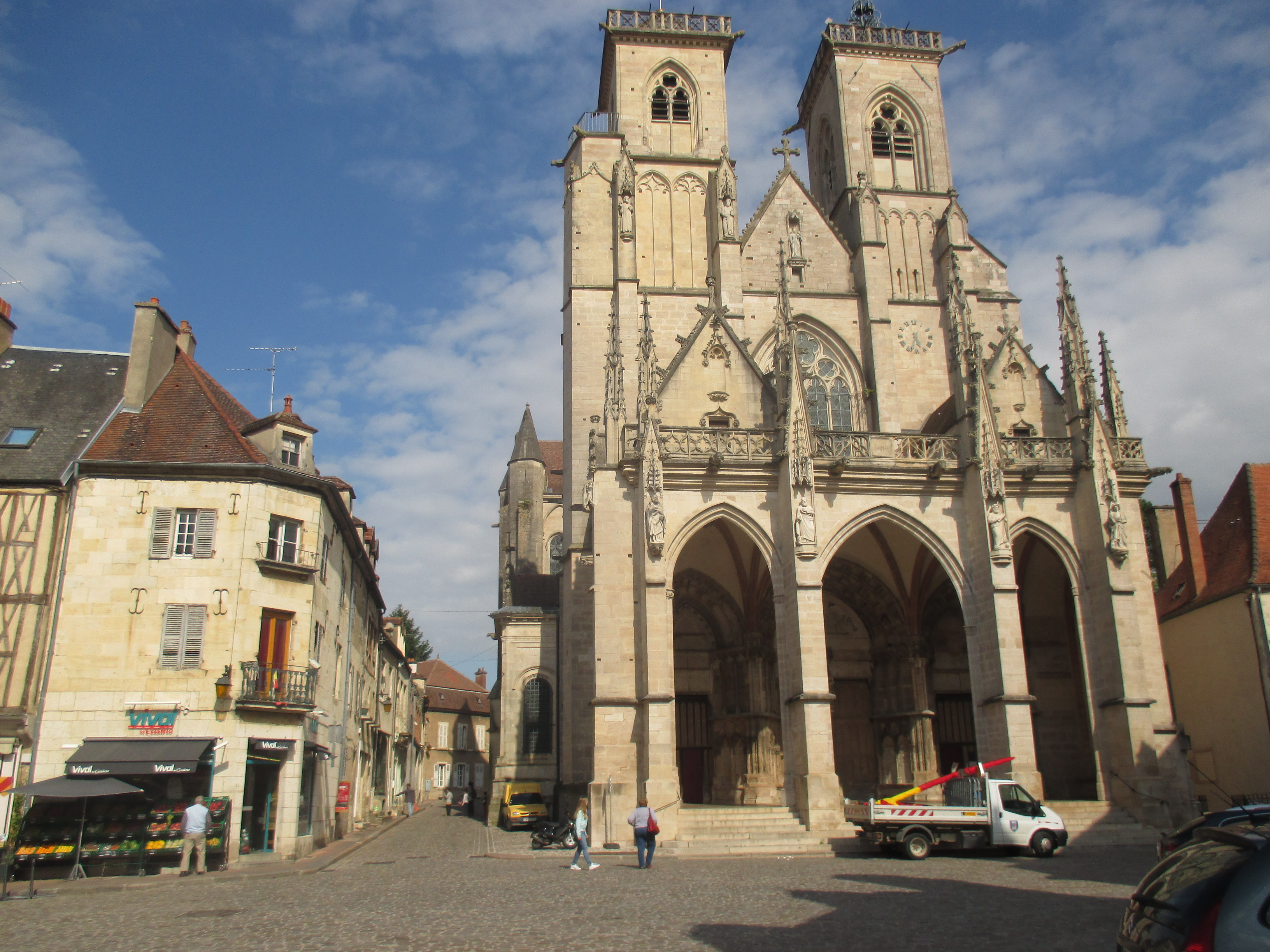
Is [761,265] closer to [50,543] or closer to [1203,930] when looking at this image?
[50,543]

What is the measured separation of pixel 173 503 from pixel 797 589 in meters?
11.5

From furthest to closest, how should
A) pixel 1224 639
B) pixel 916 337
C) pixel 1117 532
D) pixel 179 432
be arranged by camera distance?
1. pixel 916 337
2. pixel 1224 639
3. pixel 1117 532
4. pixel 179 432

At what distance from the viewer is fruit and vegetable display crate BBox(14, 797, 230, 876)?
15.0 metres

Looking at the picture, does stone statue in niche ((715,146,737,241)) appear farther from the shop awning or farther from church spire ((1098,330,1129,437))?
the shop awning

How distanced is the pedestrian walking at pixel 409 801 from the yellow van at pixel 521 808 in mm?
11309

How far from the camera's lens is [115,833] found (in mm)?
15414

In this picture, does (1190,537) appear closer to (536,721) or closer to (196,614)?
(536,721)

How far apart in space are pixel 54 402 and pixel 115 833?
8.66 meters

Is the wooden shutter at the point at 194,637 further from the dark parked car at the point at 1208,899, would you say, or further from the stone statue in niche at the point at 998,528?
the dark parked car at the point at 1208,899

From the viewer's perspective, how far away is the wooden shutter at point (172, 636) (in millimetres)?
16500

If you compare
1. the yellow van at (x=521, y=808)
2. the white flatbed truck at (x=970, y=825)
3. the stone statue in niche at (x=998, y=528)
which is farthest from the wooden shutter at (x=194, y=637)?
the stone statue in niche at (x=998, y=528)

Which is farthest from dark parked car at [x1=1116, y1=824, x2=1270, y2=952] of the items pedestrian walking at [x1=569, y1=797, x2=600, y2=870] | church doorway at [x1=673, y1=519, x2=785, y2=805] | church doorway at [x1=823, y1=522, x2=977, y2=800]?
church doorway at [x1=823, y1=522, x2=977, y2=800]

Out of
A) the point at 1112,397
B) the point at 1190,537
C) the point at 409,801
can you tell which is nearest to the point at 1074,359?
the point at 1112,397

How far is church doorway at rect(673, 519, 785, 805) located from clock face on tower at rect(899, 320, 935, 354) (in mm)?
8058
